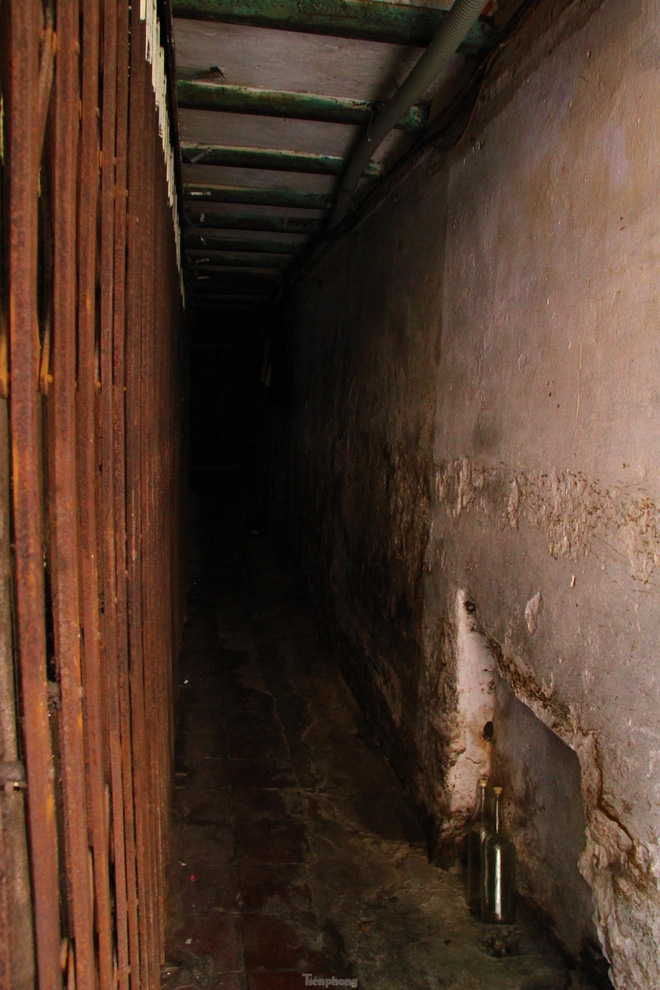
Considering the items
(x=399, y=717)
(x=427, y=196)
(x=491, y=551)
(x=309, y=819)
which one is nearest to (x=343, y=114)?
(x=427, y=196)

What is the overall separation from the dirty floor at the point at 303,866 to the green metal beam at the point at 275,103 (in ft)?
11.3

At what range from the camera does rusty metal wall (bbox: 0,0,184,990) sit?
3.06ft

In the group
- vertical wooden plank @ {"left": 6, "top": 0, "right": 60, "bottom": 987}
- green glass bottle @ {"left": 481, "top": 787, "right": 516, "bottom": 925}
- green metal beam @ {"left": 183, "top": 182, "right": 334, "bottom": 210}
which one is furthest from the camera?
green metal beam @ {"left": 183, "top": 182, "right": 334, "bottom": 210}

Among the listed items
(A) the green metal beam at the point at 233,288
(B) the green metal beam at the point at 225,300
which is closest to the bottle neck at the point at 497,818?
(A) the green metal beam at the point at 233,288

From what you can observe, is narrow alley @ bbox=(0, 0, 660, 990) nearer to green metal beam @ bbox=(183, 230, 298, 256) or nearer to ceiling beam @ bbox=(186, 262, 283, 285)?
green metal beam @ bbox=(183, 230, 298, 256)

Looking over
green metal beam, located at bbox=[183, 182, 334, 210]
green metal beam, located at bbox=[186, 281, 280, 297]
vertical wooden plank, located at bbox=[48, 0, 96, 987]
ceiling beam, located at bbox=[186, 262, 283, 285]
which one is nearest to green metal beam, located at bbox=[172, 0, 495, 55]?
vertical wooden plank, located at bbox=[48, 0, 96, 987]

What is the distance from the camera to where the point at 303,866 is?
3273 mm

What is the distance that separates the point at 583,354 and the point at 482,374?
29.0 inches

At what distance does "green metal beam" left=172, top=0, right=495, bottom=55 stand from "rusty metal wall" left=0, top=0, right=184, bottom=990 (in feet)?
2.11

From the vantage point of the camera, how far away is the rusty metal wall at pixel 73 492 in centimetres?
93

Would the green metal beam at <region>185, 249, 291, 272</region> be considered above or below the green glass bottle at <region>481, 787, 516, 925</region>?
above

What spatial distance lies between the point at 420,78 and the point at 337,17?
1.23 feet

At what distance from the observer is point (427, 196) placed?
356cm

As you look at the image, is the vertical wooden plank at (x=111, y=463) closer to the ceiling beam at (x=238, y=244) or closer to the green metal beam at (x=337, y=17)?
the green metal beam at (x=337, y=17)
